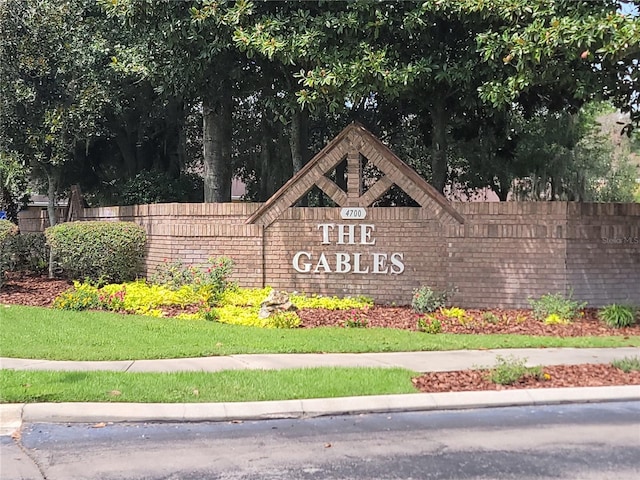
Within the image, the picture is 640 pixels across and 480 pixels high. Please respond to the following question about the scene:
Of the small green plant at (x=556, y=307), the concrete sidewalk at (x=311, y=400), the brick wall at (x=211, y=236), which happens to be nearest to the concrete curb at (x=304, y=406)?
the concrete sidewalk at (x=311, y=400)

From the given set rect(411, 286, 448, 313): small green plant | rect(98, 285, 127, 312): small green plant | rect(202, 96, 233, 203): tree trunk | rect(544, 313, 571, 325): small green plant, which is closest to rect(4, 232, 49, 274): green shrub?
rect(202, 96, 233, 203): tree trunk

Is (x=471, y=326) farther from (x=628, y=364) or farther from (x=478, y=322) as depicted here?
(x=628, y=364)

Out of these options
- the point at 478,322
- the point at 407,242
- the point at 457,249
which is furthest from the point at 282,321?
the point at 457,249

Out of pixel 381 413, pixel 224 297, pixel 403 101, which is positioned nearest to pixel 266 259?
pixel 224 297

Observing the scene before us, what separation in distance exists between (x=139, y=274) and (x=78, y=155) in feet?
29.6

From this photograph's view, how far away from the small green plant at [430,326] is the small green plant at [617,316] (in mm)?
2907

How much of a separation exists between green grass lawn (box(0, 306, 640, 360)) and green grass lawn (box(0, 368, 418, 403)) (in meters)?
1.11

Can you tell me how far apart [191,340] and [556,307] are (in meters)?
6.25

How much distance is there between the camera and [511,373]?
7180 mm

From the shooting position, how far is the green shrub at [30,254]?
1742 cm

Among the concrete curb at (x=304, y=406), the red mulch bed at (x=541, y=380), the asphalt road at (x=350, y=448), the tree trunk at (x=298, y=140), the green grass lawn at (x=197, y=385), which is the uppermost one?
the tree trunk at (x=298, y=140)

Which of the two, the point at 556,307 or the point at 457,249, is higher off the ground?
the point at 457,249

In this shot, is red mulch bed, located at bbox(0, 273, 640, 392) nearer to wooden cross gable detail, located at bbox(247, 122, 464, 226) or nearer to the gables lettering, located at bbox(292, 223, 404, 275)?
the gables lettering, located at bbox(292, 223, 404, 275)

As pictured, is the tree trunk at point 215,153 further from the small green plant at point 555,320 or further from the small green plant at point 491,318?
the small green plant at point 555,320
